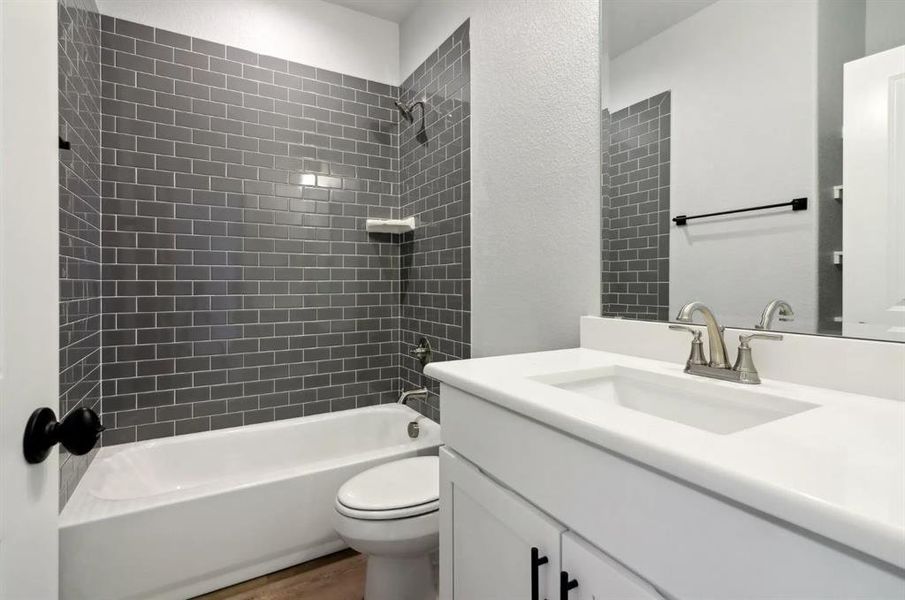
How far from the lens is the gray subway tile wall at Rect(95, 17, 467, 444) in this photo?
216 centimetres

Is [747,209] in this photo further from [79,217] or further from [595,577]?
[79,217]

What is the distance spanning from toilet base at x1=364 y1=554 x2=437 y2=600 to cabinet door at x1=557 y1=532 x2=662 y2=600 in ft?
3.51

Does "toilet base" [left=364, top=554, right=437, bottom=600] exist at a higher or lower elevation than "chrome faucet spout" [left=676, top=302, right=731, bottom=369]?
lower

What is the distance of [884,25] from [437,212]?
1.82 meters

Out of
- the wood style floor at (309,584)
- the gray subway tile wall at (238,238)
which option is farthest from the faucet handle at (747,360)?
the gray subway tile wall at (238,238)

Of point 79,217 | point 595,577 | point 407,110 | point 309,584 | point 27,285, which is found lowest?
point 309,584

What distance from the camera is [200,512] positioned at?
1.70 m

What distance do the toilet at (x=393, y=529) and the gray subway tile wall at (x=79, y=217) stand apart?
1.02 m

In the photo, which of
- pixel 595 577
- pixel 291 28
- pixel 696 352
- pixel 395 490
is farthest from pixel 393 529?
pixel 291 28

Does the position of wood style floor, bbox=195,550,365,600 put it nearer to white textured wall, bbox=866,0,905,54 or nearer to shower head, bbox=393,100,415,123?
Result: white textured wall, bbox=866,0,905,54

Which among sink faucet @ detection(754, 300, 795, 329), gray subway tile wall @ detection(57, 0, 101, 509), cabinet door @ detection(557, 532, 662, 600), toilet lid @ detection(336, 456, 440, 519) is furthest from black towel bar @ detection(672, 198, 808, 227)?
gray subway tile wall @ detection(57, 0, 101, 509)

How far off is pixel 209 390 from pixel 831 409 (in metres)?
2.54

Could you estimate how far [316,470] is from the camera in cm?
192

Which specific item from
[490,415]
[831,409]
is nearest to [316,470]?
[490,415]
